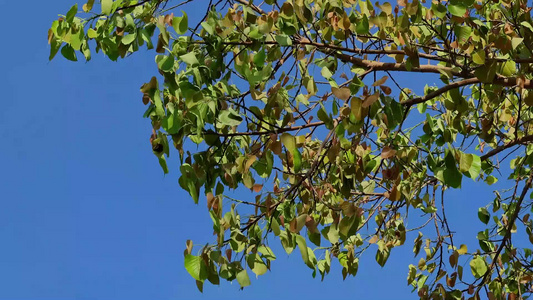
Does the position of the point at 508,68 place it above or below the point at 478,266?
above

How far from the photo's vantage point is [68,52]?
354 centimetres

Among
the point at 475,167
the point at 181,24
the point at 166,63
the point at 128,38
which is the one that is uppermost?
the point at 128,38

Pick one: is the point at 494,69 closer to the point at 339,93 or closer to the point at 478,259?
the point at 339,93

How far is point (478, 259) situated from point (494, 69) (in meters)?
1.79

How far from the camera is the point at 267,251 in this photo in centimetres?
282

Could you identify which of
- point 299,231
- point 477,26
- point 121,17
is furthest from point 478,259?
point 121,17

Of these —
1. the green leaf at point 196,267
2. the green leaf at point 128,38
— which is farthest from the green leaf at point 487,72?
the green leaf at point 128,38

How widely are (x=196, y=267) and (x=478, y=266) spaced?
2.35m

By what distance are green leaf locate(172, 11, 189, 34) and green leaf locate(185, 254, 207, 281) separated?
37.7 inches

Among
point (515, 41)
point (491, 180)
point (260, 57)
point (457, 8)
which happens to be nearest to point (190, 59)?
point (260, 57)

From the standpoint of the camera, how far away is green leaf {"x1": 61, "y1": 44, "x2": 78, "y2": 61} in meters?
3.52

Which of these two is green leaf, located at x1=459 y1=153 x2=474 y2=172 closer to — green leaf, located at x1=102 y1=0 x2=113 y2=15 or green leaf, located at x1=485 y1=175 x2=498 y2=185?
green leaf, located at x1=102 y1=0 x2=113 y2=15

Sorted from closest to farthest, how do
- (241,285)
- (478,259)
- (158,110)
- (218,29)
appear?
(241,285) → (158,110) → (218,29) → (478,259)

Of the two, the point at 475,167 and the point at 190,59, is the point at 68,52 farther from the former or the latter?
the point at 475,167
